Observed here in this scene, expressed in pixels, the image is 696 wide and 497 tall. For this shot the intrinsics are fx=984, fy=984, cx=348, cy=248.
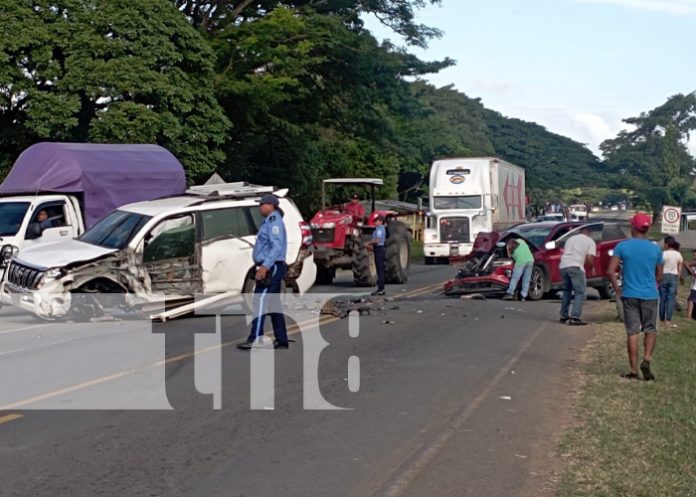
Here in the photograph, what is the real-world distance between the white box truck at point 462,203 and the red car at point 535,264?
13.3 m

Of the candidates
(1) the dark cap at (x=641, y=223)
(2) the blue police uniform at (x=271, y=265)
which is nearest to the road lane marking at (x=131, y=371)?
(2) the blue police uniform at (x=271, y=265)

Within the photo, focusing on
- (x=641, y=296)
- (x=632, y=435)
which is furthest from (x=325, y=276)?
(x=632, y=435)

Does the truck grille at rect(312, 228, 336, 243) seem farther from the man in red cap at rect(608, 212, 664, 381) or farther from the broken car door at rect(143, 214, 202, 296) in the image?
the man in red cap at rect(608, 212, 664, 381)

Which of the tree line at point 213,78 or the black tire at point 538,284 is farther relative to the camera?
the tree line at point 213,78

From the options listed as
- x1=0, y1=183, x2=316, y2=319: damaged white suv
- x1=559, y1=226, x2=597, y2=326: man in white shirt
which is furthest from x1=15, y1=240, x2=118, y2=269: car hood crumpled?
x1=559, y1=226, x2=597, y2=326: man in white shirt

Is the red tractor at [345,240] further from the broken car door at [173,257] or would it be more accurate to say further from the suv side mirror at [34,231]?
the broken car door at [173,257]

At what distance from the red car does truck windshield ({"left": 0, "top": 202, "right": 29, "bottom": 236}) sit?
885 centimetres

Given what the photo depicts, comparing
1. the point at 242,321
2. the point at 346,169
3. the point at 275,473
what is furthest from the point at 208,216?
the point at 346,169

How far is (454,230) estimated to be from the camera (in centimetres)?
3641

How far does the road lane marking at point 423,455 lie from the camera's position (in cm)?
658

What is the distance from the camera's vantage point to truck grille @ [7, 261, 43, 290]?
574 inches

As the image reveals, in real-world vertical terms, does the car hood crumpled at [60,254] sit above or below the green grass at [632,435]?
above

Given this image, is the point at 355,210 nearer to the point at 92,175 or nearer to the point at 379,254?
the point at 379,254

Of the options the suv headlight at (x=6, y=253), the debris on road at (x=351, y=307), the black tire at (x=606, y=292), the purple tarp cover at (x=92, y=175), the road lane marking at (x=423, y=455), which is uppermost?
the purple tarp cover at (x=92, y=175)
